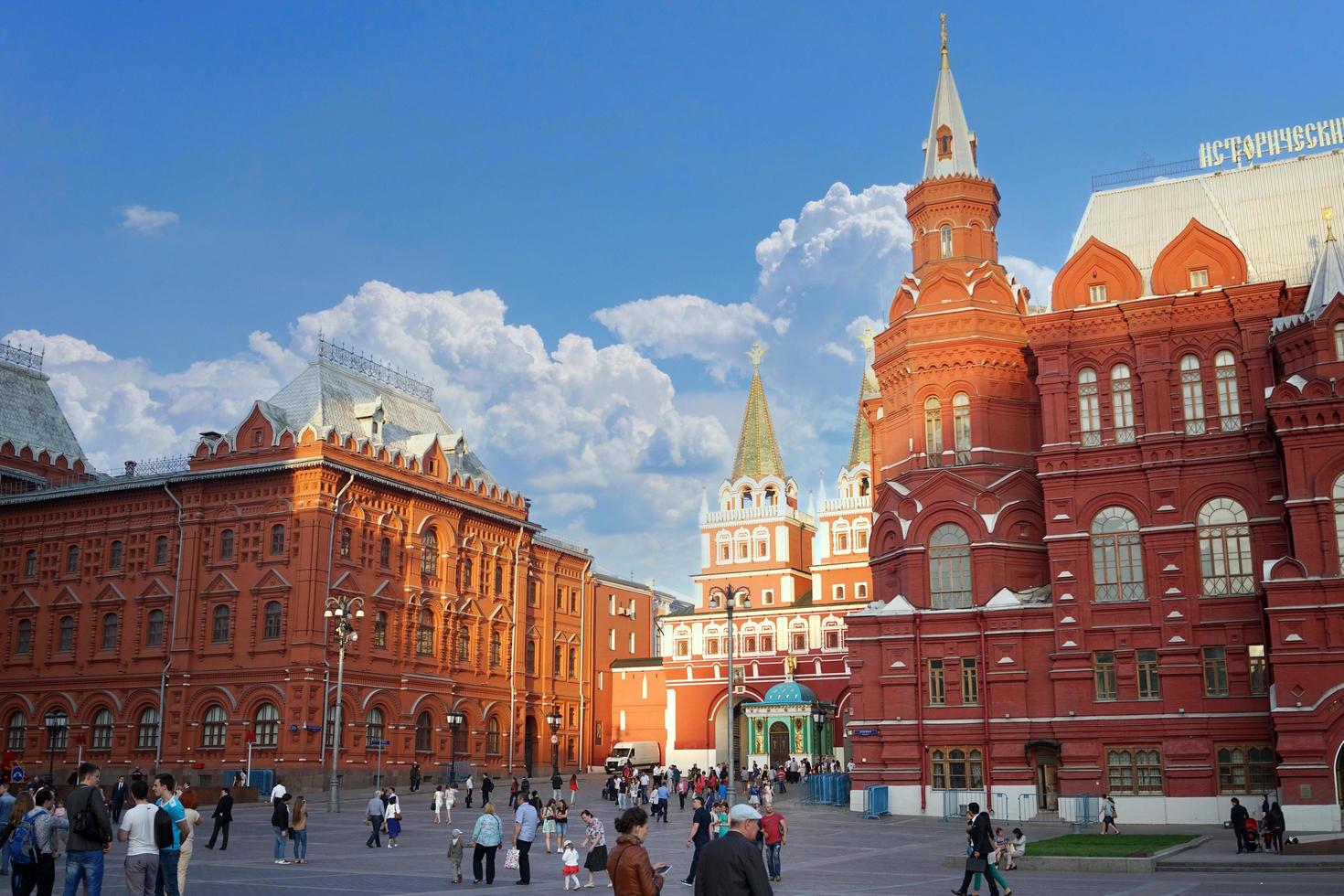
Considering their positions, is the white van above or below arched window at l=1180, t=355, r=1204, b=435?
below

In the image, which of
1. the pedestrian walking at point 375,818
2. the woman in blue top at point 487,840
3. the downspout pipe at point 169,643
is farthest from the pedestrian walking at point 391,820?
the downspout pipe at point 169,643

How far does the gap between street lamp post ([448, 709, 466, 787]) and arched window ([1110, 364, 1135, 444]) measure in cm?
3425

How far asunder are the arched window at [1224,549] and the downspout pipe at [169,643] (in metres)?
45.2

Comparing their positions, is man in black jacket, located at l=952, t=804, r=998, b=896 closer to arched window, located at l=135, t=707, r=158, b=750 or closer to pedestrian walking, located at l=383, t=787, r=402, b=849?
pedestrian walking, located at l=383, t=787, r=402, b=849

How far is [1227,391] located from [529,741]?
44.8m

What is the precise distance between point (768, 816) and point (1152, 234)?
111 ft

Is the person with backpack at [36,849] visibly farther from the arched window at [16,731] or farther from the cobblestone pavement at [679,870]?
the arched window at [16,731]

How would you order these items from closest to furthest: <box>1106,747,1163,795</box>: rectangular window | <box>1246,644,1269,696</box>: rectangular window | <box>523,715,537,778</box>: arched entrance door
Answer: <box>1246,644,1269,696</box>: rectangular window
<box>1106,747,1163,795</box>: rectangular window
<box>523,715,537,778</box>: arched entrance door

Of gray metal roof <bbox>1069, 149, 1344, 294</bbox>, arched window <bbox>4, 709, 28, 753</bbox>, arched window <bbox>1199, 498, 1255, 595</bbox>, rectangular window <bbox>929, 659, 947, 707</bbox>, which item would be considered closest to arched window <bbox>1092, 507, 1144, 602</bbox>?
arched window <bbox>1199, 498, 1255, 595</bbox>

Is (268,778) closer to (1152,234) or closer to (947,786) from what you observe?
(947,786)

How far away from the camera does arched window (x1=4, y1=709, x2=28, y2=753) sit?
65.0m

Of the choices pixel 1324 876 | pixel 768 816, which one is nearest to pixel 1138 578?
pixel 1324 876

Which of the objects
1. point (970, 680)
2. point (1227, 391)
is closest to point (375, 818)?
point (970, 680)

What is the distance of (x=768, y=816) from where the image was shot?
25.8 meters
